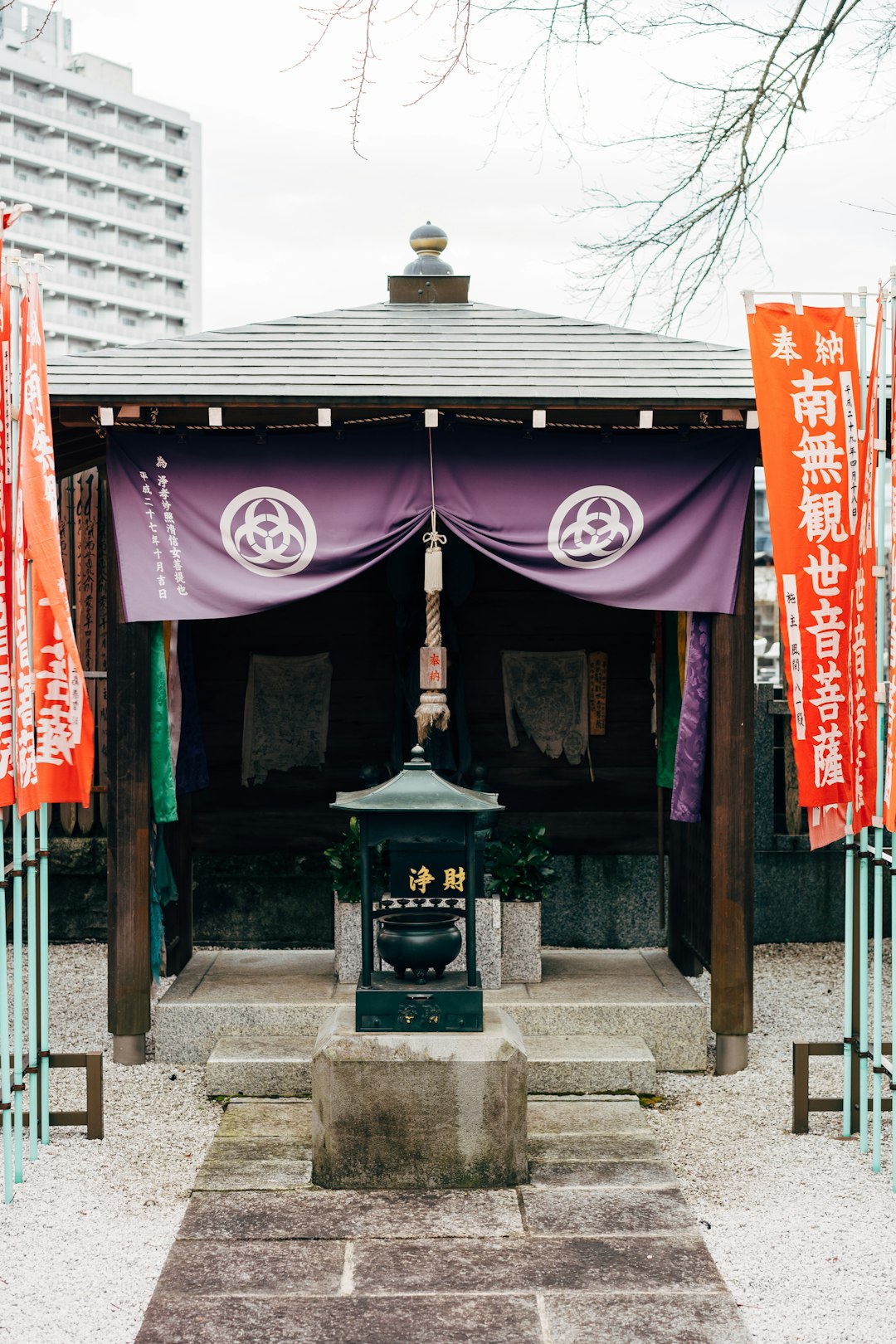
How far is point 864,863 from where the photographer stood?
671 centimetres

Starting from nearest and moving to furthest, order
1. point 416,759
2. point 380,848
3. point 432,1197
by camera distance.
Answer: point 432,1197 → point 416,759 → point 380,848

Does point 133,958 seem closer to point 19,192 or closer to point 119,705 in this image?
point 119,705

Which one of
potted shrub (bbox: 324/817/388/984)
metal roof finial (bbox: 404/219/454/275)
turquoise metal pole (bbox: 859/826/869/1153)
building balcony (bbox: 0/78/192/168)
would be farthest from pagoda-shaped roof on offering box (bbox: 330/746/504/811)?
building balcony (bbox: 0/78/192/168)

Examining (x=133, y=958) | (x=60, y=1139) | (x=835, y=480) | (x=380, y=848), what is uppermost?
(x=835, y=480)

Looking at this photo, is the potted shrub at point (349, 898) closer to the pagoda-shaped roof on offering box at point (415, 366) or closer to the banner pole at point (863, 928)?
the pagoda-shaped roof on offering box at point (415, 366)

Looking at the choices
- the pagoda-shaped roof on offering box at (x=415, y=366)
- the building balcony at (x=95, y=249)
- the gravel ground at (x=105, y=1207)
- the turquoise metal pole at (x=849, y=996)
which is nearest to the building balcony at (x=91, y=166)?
the building balcony at (x=95, y=249)

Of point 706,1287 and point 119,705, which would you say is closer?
point 706,1287

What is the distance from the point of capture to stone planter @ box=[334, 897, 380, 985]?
28.6 feet

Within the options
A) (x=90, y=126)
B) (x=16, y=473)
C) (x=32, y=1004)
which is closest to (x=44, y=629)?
(x=16, y=473)

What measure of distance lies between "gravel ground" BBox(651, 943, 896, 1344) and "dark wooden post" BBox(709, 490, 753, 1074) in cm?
44

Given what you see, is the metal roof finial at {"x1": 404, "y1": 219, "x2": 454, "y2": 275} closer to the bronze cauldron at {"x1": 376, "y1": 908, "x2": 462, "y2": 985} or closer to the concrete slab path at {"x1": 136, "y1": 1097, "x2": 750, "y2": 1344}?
the bronze cauldron at {"x1": 376, "y1": 908, "x2": 462, "y2": 985}

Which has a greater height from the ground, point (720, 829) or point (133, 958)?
point (720, 829)

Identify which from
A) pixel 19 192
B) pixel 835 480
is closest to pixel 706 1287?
pixel 835 480

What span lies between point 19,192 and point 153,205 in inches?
528
